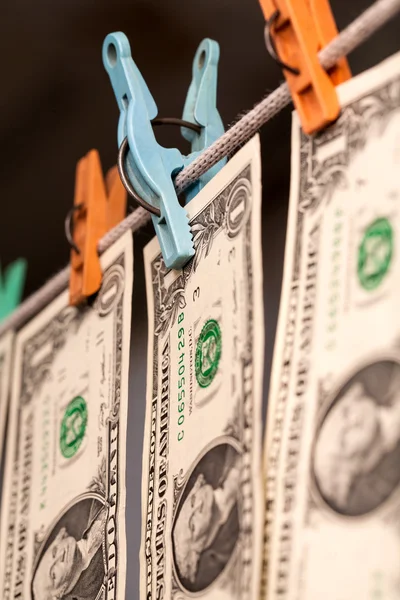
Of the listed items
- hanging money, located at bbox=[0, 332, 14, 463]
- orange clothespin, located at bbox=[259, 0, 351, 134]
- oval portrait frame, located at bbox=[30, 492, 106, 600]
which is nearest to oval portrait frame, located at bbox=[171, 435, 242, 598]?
oval portrait frame, located at bbox=[30, 492, 106, 600]

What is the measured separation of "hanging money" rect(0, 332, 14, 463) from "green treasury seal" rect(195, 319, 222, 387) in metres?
0.40

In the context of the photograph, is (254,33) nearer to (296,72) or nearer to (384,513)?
(296,72)

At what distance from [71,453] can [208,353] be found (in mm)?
241

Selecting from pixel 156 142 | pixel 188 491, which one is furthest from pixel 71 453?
pixel 156 142

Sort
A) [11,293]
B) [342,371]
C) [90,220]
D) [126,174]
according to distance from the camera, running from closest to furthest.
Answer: [342,371]
[126,174]
[90,220]
[11,293]

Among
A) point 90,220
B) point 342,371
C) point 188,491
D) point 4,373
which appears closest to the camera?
point 342,371

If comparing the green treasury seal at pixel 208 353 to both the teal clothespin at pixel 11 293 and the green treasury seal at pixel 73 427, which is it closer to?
the green treasury seal at pixel 73 427

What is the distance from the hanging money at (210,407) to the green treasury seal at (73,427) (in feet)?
0.39

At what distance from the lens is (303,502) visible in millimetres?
577

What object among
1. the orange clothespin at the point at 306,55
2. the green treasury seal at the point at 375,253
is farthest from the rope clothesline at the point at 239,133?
the green treasury seal at the point at 375,253

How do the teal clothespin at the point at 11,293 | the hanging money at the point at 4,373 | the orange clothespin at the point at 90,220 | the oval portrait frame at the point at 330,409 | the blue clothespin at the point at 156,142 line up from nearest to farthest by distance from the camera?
the oval portrait frame at the point at 330,409
the blue clothespin at the point at 156,142
the orange clothespin at the point at 90,220
the hanging money at the point at 4,373
the teal clothespin at the point at 11,293

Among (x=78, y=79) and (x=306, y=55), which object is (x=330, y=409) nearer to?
(x=306, y=55)

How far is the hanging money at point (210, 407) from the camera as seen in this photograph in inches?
24.9

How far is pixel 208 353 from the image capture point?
0.71 metres
